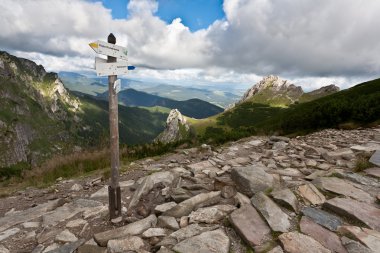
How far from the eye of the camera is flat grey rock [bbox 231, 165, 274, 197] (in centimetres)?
625

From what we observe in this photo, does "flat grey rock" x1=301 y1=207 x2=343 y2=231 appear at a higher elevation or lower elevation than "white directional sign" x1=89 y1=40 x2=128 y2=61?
lower

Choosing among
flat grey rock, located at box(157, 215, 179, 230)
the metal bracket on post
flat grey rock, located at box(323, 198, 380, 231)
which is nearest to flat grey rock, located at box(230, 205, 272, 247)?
flat grey rock, located at box(157, 215, 179, 230)

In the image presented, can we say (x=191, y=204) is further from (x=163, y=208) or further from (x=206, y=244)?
(x=206, y=244)

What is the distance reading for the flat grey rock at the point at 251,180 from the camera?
6246 mm

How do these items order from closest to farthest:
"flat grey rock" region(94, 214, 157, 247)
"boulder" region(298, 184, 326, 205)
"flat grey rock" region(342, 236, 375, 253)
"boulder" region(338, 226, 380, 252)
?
"flat grey rock" region(342, 236, 375, 253)
"boulder" region(338, 226, 380, 252)
"flat grey rock" region(94, 214, 157, 247)
"boulder" region(298, 184, 326, 205)

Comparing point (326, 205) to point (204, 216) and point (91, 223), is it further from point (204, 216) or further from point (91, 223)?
point (91, 223)

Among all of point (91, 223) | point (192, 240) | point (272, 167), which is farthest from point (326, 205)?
point (91, 223)

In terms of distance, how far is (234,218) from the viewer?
16.7ft

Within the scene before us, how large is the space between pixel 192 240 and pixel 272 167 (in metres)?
4.95

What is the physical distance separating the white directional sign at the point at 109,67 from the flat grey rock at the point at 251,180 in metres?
3.53

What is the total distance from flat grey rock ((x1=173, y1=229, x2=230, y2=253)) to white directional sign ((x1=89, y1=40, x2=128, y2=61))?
3.93 metres

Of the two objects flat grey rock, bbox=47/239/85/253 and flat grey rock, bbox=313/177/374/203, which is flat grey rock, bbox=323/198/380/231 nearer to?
flat grey rock, bbox=313/177/374/203

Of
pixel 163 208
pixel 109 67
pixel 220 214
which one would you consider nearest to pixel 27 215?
pixel 163 208

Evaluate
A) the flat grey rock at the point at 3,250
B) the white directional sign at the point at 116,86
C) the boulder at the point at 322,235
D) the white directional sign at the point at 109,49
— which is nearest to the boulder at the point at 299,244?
the boulder at the point at 322,235
